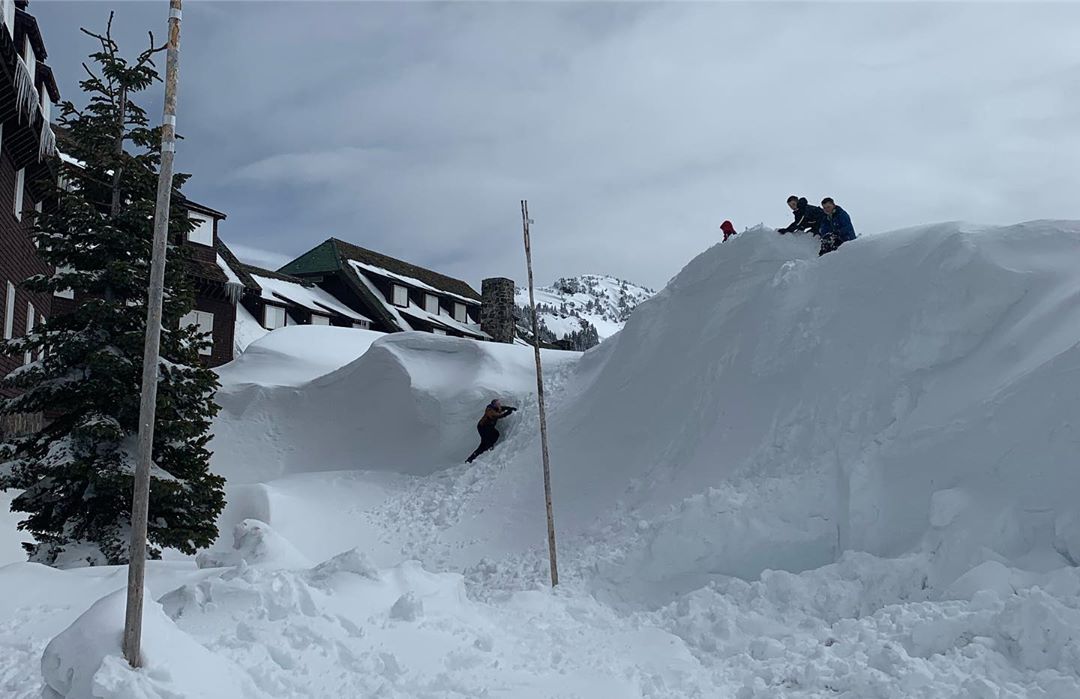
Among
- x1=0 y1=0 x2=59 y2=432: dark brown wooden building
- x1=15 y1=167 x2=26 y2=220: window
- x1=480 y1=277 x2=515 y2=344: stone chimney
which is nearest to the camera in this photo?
x1=0 y1=0 x2=59 y2=432: dark brown wooden building

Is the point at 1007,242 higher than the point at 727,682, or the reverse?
the point at 1007,242

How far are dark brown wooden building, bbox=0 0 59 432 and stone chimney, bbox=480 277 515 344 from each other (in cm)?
1443

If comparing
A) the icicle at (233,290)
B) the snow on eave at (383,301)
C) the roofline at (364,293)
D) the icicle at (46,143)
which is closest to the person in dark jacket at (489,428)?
the icicle at (46,143)

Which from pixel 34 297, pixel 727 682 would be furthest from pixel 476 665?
pixel 34 297

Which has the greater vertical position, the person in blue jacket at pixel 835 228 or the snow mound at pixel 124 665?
the person in blue jacket at pixel 835 228

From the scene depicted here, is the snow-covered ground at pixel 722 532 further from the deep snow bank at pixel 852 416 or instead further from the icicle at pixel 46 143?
the icicle at pixel 46 143

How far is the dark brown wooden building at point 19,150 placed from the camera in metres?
16.8

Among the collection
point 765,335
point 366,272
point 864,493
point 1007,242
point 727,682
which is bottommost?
point 727,682

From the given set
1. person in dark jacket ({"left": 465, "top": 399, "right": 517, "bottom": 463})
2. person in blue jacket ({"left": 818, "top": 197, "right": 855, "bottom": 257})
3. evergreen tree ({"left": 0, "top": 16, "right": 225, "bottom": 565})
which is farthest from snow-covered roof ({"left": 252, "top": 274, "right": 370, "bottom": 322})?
person in blue jacket ({"left": 818, "top": 197, "right": 855, "bottom": 257})

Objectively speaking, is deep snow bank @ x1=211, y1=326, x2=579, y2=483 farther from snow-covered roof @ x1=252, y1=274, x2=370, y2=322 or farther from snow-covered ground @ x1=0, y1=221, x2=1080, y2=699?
snow-covered roof @ x1=252, y1=274, x2=370, y2=322

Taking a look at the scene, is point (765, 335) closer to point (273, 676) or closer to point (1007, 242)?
point (1007, 242)

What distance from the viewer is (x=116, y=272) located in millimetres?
11773

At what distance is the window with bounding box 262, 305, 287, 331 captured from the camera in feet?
114

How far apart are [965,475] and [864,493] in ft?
3.69
